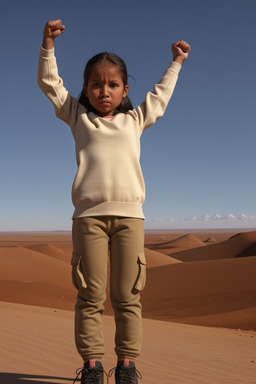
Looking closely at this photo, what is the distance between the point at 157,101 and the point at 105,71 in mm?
462

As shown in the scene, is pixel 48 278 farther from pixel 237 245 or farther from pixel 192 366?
pixel 237 245

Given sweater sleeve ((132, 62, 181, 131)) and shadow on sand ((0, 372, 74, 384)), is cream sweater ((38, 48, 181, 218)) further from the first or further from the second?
shadow on sand ((0, 372, 74, 384))

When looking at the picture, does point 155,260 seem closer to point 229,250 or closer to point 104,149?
→ point 229,250

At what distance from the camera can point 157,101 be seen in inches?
124

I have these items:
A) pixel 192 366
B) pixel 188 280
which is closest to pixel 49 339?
pixel 192 366

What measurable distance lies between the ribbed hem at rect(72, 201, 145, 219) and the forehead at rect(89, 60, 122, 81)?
864mm

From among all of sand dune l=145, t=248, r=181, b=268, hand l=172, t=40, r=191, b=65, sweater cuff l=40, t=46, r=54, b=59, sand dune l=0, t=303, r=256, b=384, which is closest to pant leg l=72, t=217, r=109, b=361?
sand dune l=0, t=303, r=256, b=384

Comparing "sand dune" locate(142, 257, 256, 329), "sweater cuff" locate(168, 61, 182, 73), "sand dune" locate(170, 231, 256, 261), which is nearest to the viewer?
"sweater cuff" locate(168, 61, 182, 73)

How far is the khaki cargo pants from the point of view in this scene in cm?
279

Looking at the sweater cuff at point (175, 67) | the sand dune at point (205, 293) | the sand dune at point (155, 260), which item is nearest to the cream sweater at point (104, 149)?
the sweater cuff at point (175, 67)

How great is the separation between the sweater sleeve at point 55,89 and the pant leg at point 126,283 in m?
0.89

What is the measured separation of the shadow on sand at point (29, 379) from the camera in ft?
11.0

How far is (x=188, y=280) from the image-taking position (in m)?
15.9

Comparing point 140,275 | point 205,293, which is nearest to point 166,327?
point 140,275
